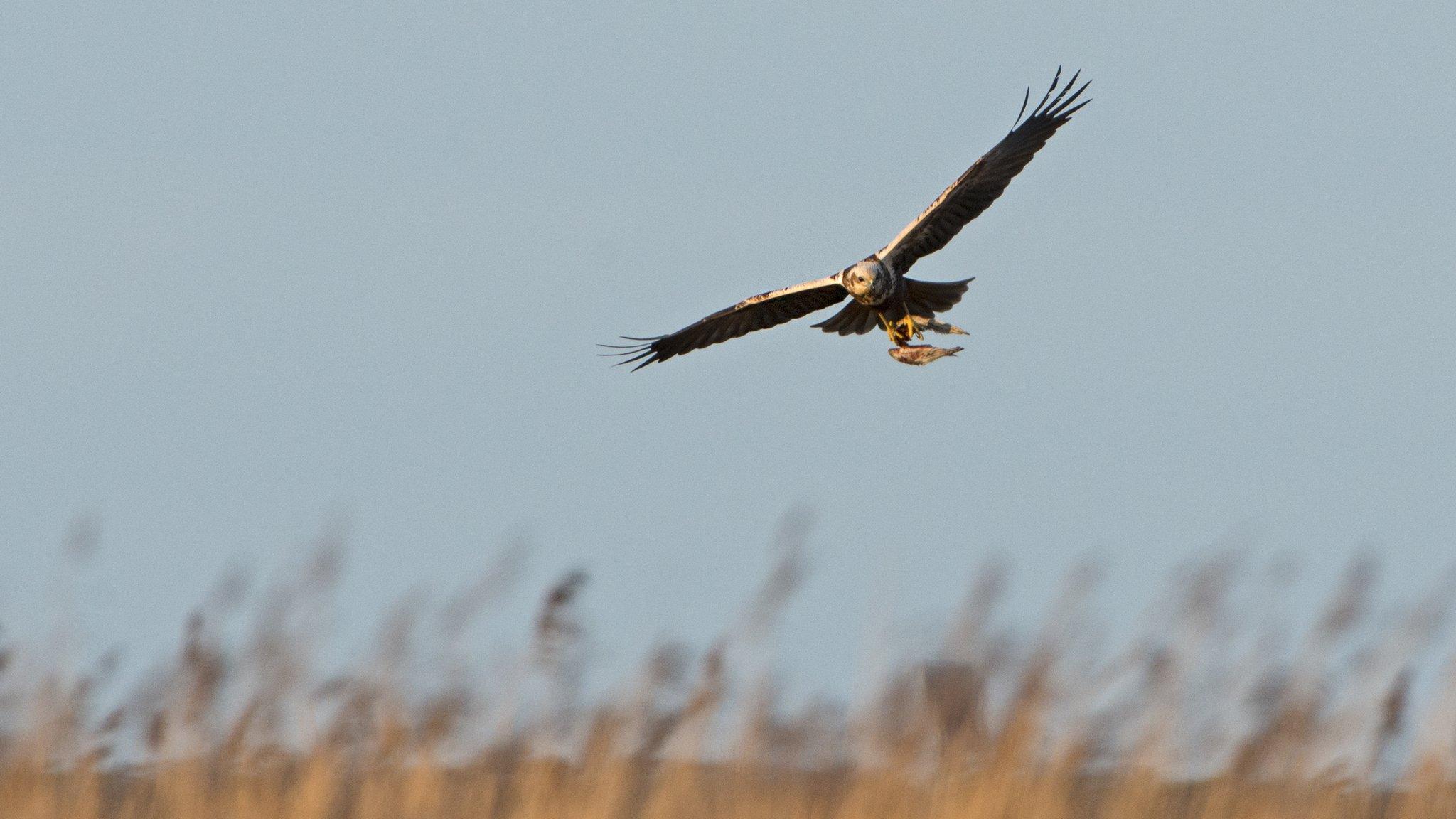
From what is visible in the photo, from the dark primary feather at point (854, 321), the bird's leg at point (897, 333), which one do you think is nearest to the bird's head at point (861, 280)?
the bird's leg at point (897, 333)

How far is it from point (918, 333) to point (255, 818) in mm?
3166

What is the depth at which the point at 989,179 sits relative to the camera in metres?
6.67

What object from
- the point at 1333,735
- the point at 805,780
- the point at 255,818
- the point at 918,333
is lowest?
the point at 255,818

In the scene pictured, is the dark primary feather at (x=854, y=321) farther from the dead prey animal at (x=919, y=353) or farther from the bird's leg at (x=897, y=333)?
the dead prey animal at (x=919, y=353)

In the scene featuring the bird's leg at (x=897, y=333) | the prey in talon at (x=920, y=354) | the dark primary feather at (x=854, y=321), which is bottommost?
the prey in talon at (x=920, y=354)

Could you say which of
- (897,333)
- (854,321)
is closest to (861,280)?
(897,333)

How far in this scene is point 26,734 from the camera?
468 centimetres

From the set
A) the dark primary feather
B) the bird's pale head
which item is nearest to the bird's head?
the bird's pale head

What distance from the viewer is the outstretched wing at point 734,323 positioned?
23.5 ft

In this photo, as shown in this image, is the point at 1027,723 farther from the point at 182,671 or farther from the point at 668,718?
the point at 182,671

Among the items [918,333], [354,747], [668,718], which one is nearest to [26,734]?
[354,747]

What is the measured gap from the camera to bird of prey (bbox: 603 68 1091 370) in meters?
6.27

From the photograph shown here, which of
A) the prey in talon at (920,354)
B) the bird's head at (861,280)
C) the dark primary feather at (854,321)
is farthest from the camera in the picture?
the dark primary feather at (854,321)

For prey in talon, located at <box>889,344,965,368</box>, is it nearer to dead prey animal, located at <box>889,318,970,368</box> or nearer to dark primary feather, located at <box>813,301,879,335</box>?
dead prey animal, located at <box>889,318,970,368</box>
